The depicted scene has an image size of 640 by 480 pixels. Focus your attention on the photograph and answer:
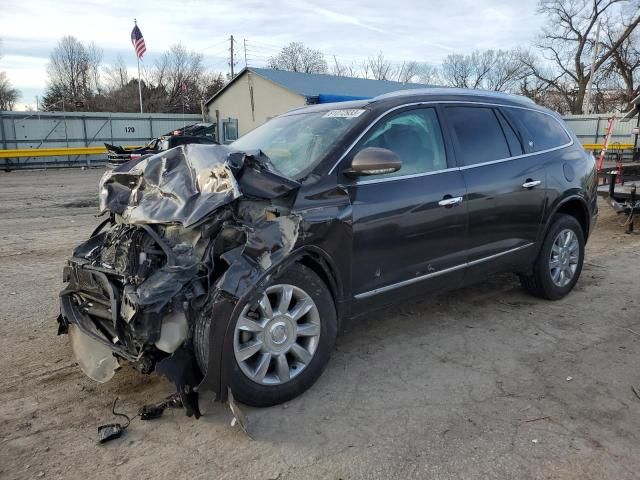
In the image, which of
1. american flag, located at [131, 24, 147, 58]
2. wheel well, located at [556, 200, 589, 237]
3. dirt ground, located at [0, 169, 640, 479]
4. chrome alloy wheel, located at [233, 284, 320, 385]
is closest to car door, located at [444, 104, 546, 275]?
wheel well, located at [556, 200, 589, 237]

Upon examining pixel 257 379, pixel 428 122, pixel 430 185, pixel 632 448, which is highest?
pixel 428 122

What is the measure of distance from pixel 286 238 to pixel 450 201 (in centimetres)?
147

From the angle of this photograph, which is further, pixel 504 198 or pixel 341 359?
pixel 504 198

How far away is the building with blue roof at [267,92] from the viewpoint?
94.9 ft

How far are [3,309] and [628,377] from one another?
5.14 metres

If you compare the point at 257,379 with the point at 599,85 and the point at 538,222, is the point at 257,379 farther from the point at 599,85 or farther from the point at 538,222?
the point at 599,85

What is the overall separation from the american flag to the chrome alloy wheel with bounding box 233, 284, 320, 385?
107ft

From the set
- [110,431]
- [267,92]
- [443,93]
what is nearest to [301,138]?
[443,93]

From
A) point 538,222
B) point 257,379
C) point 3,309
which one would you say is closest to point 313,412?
point 257,379

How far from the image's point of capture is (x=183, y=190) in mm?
3107

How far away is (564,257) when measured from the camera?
5.05 m

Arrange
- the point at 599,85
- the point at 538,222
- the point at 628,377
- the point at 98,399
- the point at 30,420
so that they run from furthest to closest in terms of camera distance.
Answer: the point at 599,85 → the point at 538,222 → the point at 628,377 → the point at 98,399 → the point at 30,420

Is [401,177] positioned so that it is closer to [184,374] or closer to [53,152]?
[184,374]

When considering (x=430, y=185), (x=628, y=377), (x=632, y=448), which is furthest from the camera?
(x=430, y=185)
